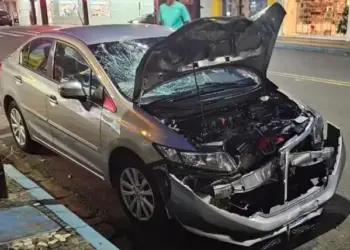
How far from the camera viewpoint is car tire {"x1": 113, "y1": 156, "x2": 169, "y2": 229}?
3.44 metres

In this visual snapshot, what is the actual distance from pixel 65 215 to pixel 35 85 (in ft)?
5.81

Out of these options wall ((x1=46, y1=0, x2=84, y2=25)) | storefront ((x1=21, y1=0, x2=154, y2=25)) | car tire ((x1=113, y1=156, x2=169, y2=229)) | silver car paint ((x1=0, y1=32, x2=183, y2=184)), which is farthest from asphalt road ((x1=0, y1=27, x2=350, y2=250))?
wall ((x1=46, y1=0, x2=84, y2=25))

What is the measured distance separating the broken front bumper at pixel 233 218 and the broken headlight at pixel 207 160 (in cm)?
15

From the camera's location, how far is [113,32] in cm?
463

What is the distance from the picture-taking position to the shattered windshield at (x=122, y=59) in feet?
13.1

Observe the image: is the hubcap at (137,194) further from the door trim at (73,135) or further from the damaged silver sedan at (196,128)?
the door trim at (73,135)

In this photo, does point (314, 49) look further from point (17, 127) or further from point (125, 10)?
point (125, 10)

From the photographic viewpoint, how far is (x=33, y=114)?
5.09 metres

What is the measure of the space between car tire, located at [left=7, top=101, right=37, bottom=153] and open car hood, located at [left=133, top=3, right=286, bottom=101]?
2.37 metres

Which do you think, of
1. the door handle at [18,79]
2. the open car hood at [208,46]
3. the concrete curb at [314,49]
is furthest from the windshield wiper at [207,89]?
the concrete curb at [314,49]

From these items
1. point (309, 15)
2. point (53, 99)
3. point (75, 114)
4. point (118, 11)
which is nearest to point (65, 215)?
point (75, 114)

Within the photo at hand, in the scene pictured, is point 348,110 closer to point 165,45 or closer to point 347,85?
point 347,85

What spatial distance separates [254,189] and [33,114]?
2.95 meters

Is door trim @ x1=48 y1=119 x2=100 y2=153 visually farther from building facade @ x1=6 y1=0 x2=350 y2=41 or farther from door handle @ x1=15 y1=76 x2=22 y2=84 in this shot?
building facade @ x1=6 y1=0 x2=350 y2=41
